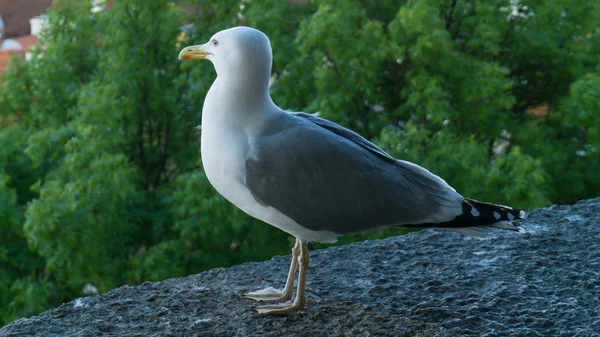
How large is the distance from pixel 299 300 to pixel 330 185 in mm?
344

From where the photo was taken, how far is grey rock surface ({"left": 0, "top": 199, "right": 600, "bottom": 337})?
6.48ft

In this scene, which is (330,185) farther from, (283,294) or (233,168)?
(283,294)

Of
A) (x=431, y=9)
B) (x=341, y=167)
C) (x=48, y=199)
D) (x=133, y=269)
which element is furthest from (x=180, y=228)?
(x=341, y=167)

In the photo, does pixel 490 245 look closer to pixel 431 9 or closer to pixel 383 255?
pixel 383 255

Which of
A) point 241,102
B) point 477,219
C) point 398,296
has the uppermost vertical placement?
point 241,102

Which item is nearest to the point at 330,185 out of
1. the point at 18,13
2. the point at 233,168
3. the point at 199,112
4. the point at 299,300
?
the point at 233,168

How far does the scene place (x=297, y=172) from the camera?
184 centimetres

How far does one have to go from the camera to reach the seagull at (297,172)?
1839 millimetres

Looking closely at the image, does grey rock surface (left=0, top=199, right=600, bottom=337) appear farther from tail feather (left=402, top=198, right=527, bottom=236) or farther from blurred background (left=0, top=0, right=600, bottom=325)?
blurred background (left=0, top=0, right=600, bottom=325)

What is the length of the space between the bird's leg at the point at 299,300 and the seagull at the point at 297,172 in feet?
0.24

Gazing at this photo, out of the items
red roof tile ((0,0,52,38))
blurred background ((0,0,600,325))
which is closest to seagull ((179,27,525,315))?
blurred background ((0,0,600,325))

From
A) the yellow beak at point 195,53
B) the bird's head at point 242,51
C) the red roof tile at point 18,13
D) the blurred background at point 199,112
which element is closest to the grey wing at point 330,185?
the bird's head at point 242,51

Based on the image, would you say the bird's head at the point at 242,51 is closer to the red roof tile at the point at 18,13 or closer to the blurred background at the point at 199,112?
the blurred background at the point at 199,112

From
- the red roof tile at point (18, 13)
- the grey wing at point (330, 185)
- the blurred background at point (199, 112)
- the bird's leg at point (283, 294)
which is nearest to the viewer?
the grey wing at point (330, 185)
